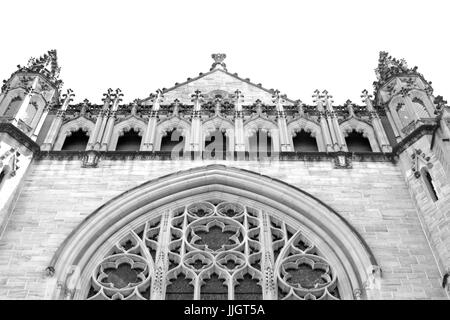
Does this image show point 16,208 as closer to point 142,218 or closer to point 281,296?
point 142,218

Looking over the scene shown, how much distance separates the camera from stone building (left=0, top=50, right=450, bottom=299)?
12.6 metres

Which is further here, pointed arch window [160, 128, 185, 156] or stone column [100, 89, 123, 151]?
pointed arch window [160, 128, 185, 156]

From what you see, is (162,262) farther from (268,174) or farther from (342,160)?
(342,160)

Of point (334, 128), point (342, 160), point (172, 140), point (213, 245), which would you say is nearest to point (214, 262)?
point (213, 245)

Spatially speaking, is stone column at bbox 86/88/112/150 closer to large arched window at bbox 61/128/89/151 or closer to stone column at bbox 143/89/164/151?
large arched window at bbox 61/128/89/151

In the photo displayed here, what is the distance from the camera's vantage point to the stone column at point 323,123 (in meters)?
16.4

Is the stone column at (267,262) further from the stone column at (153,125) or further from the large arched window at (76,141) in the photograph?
the large arched window at (76,141)

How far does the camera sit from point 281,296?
12.5 metres

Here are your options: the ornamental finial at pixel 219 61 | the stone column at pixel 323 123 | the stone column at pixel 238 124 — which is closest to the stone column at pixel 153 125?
the stone column at pixel 238 124

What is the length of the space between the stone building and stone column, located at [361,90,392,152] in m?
0.07

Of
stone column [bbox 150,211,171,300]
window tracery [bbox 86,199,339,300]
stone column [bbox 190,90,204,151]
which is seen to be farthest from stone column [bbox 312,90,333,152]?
stone column [bbox 150,211,171,300]

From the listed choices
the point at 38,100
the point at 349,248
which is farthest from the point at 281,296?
the point at 38,100

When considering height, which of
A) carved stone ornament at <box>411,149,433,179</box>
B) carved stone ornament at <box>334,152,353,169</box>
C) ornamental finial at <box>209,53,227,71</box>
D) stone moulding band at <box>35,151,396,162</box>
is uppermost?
ornamental finial at <box>209,53,227,71</box>

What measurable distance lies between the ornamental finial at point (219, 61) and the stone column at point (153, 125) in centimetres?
373
